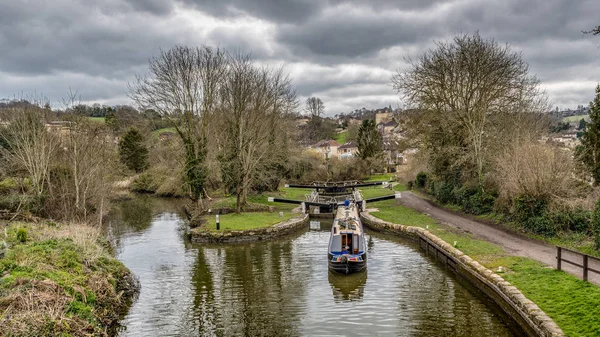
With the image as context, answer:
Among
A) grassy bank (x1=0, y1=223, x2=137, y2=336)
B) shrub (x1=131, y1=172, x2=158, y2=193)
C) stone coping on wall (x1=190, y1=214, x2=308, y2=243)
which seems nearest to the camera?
grassy bank (x1=0, y1=223, x2=137, y2=336)

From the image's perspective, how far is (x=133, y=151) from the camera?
62.2 m

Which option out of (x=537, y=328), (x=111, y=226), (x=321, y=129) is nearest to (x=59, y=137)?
(x=111, y=226)

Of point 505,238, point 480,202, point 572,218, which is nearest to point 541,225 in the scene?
point 572,218

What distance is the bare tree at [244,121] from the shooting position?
30953 millimetres

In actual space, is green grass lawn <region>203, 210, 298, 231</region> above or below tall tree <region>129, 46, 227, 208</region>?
below

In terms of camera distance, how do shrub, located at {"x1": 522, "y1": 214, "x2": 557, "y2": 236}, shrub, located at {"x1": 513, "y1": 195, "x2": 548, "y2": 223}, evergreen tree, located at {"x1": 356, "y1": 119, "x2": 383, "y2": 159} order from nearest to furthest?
shrub, located at {"x1": 522, "y1": 214, "x2": 557, "y2": 236}
shrub, located at {"x1": 513, "y1": 195, "x2": 548, "y2": 223}
evergreen tree, located at {"x1": 356, "y1": 119, "x2": 383, "y2": 159}

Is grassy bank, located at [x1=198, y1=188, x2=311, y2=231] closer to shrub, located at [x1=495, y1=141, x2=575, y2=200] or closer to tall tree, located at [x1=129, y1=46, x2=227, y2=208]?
tall tree, located at [x1=129, y1=46, x2=227, y2=208]

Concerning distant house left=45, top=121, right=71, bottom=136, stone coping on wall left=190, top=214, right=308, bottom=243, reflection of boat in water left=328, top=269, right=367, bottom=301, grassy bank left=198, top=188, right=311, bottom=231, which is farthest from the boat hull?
distant house left=45, top=121, right=71, bottom=136

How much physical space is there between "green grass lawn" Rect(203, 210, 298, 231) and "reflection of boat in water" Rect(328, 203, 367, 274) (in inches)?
302

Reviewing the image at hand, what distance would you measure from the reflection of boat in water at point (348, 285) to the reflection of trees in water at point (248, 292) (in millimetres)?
1390

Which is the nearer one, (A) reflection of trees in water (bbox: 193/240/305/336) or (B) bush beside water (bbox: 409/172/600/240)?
(A) reflection of trees in water (bbox: 193/240/305/336)

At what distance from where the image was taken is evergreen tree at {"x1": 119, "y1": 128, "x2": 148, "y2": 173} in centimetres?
6203

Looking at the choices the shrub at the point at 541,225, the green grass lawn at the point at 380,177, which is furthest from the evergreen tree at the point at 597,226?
the green grass lawn at the point at 380,177

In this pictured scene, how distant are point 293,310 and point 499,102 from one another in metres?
25.0
